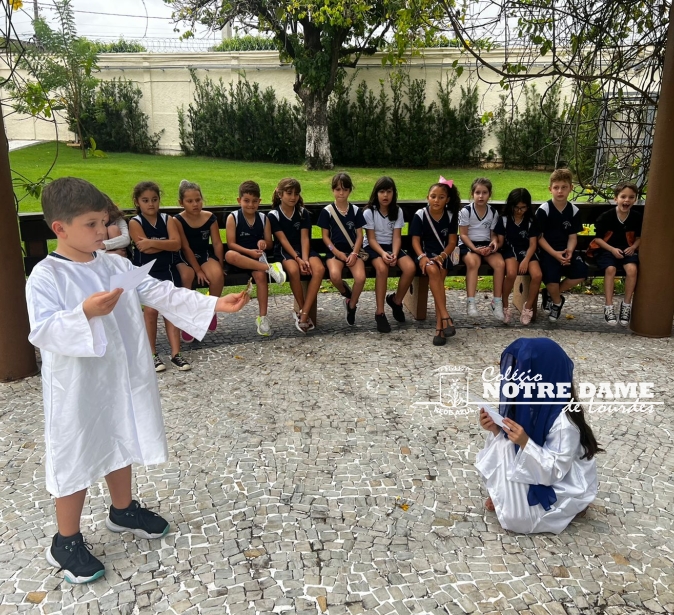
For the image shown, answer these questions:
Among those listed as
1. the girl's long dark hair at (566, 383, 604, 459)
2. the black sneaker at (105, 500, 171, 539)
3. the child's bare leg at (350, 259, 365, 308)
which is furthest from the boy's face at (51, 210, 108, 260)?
the child's bare leg at (350, 259, 365, 308)

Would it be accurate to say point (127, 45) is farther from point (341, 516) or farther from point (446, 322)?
point (341, 516)

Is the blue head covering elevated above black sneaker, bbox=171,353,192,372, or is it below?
above

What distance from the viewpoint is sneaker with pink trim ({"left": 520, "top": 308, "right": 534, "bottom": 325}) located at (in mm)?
6109

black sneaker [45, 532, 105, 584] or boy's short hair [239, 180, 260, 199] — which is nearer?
black sneaker [45, 532, 105, 584]

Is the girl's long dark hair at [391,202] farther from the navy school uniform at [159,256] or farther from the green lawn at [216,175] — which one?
the green lawn at [216,175]

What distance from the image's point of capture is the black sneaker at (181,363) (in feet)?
16.5

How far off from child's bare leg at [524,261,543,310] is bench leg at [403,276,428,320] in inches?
38.6

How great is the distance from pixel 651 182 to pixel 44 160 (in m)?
19.1

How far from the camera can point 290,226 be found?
5965 millimetres

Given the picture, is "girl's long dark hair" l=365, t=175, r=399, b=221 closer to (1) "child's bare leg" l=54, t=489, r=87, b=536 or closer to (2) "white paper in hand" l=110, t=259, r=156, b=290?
(2) "white paper in hand" l=110, t=259, r=156, b=290

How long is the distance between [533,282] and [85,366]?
458 cm

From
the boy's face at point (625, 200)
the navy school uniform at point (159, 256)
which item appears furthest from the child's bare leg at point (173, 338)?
the boy's face at point (625, 200)

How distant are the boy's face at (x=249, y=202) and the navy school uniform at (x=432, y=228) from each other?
58.0 inches

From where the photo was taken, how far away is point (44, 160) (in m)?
20.1
